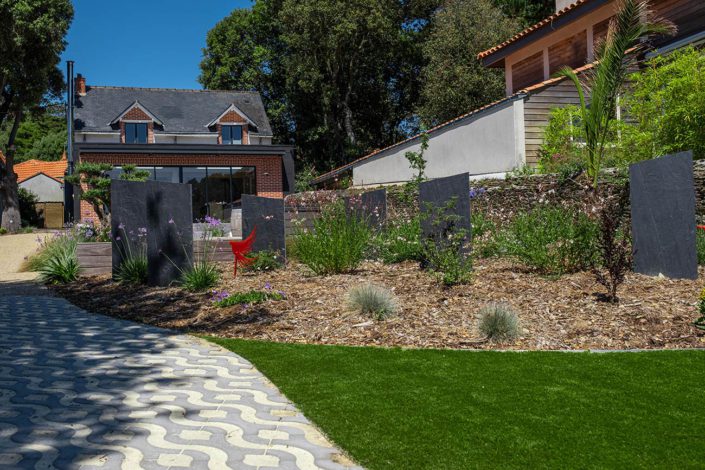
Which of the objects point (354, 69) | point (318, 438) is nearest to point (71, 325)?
point (318, 438)

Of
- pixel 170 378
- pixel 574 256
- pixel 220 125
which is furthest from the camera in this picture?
pixel 220 125

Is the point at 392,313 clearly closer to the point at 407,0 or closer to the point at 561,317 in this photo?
the point at 561,317

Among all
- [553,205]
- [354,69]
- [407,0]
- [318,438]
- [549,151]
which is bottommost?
[318,438]

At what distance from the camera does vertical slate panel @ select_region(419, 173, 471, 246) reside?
8188mm

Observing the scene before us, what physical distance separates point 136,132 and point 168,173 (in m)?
4.53

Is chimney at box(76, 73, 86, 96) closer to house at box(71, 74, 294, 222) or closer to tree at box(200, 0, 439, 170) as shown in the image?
house at box(71, 74, 294, 222)

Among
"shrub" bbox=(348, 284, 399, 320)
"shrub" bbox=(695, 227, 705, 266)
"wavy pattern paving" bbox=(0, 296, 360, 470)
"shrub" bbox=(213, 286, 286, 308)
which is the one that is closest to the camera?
"wavy pattern paving" bbox=(0, 296, 360, 470)

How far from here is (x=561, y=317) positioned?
6098mm

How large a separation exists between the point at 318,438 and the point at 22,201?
1418 inches

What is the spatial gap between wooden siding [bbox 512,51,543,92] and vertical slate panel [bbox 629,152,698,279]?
1276cm

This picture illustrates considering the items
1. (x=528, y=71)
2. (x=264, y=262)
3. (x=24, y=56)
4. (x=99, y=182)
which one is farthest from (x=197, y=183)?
(x=264, y=262)

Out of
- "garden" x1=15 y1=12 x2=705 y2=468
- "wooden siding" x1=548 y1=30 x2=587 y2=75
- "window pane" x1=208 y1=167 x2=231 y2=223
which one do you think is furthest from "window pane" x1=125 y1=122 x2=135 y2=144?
"wooden siding" x1=548 y1=30 x2=587 y2=75

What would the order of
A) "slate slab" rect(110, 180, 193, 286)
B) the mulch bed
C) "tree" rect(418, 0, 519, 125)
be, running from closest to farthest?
1. the mulch bed
2. "slate slab" rect(110, 180, 193, 286)
3. "tree" rect(418, 0, 519, 125)

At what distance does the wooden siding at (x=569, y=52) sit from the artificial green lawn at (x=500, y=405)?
47.4 feet
